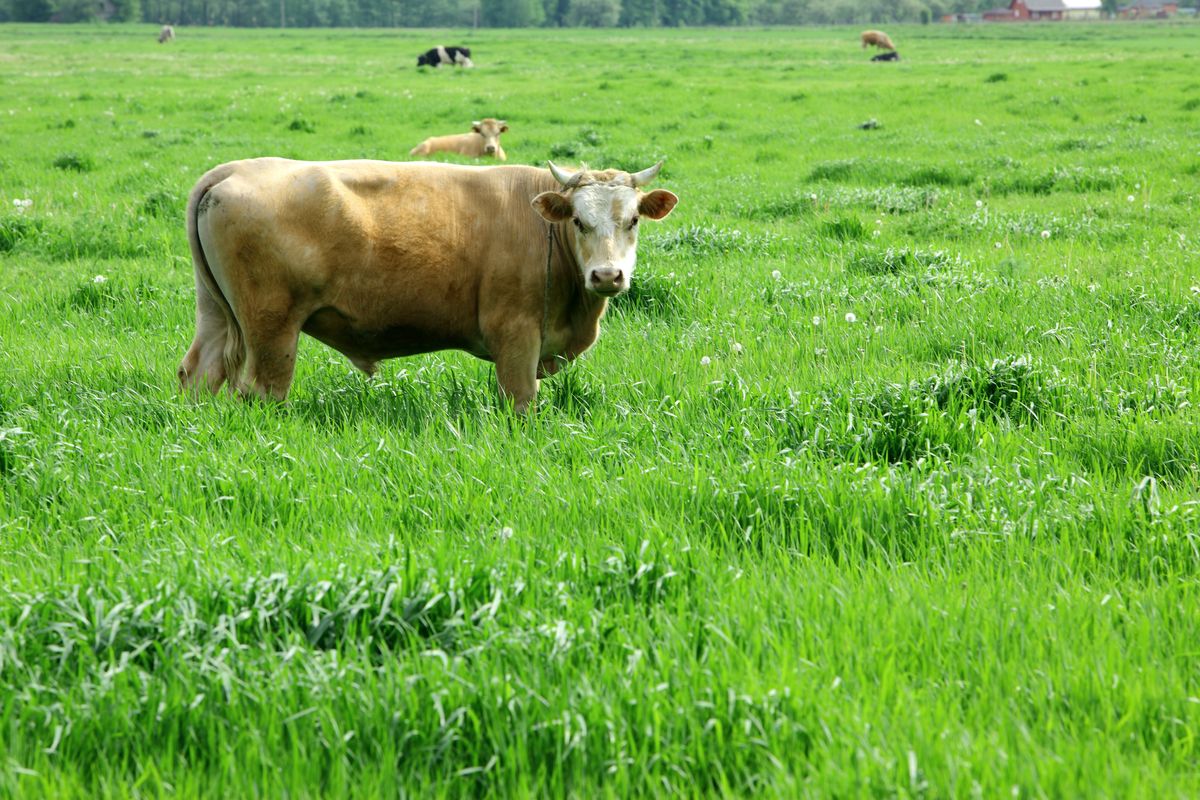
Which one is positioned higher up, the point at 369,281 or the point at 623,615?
the point at 369,281

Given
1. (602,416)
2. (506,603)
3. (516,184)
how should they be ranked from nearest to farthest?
(506,603)
(602,416)
(516,184)

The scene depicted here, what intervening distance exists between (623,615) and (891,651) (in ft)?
2.73

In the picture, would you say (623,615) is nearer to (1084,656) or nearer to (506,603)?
(506,603)

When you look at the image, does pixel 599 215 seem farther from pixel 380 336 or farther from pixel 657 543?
pixel 657 543

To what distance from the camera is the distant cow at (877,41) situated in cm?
5541

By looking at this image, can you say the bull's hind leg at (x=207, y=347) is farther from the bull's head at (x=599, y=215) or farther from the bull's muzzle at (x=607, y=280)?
the bull's muzzle at (x=607, y=280)

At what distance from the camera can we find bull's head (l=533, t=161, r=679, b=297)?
5.91 metres

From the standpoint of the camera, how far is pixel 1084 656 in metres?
3.11

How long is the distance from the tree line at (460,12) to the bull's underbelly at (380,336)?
114 metres

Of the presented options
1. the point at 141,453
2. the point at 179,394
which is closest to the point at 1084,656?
the point at 141,453

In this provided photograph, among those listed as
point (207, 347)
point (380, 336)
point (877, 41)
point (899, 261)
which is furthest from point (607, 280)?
point (877, 41)

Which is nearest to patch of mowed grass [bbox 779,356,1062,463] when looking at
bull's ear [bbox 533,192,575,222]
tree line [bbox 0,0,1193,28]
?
bull's ear [bbox 533,192,575,222]

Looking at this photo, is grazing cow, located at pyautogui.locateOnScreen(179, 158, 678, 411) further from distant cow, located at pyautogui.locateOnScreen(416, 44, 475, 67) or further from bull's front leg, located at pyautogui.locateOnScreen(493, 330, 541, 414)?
distant cow, located at pyautogui.locateOnScreen(416, 44, 475, 67)

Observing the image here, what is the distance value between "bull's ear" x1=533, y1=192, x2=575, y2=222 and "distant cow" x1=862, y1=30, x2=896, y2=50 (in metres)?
53.4
